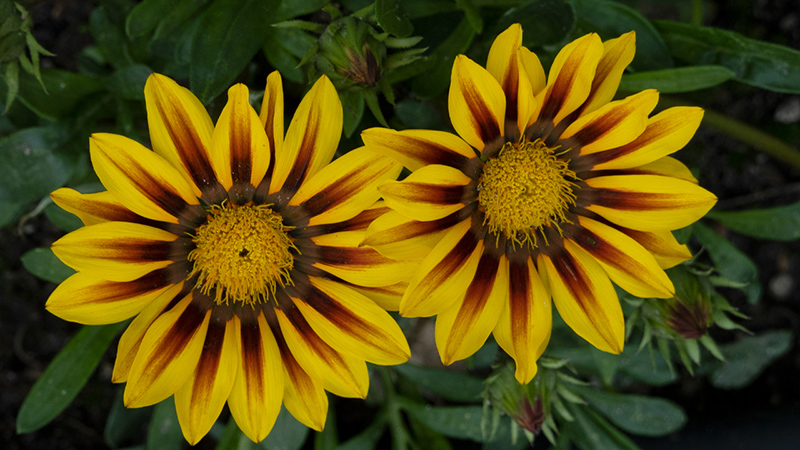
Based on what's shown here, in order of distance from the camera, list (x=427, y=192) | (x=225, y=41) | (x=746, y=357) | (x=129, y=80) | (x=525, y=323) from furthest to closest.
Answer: (x=746, y=357), (x=129, y=80), (x=225, y=41), (x=525, y=323), (x=427, y=192)

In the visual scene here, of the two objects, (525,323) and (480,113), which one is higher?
(480,113)

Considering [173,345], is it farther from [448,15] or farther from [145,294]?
[448,15]

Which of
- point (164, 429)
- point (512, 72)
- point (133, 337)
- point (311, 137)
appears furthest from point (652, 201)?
point (164, 429)

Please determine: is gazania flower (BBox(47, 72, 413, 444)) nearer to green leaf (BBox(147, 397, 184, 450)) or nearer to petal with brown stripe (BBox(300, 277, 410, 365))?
petal with brown stripe (BBox(300, 277, 410, 365))

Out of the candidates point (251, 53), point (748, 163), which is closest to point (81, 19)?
point (251, 53)

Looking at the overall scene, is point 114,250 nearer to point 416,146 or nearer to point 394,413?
point 416,146

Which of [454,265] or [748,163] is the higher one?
[748,163]

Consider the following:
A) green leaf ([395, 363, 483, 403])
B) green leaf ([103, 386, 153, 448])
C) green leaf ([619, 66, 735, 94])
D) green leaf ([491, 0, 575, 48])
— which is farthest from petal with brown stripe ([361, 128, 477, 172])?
green leaf ([103, 386, 153, 448])
